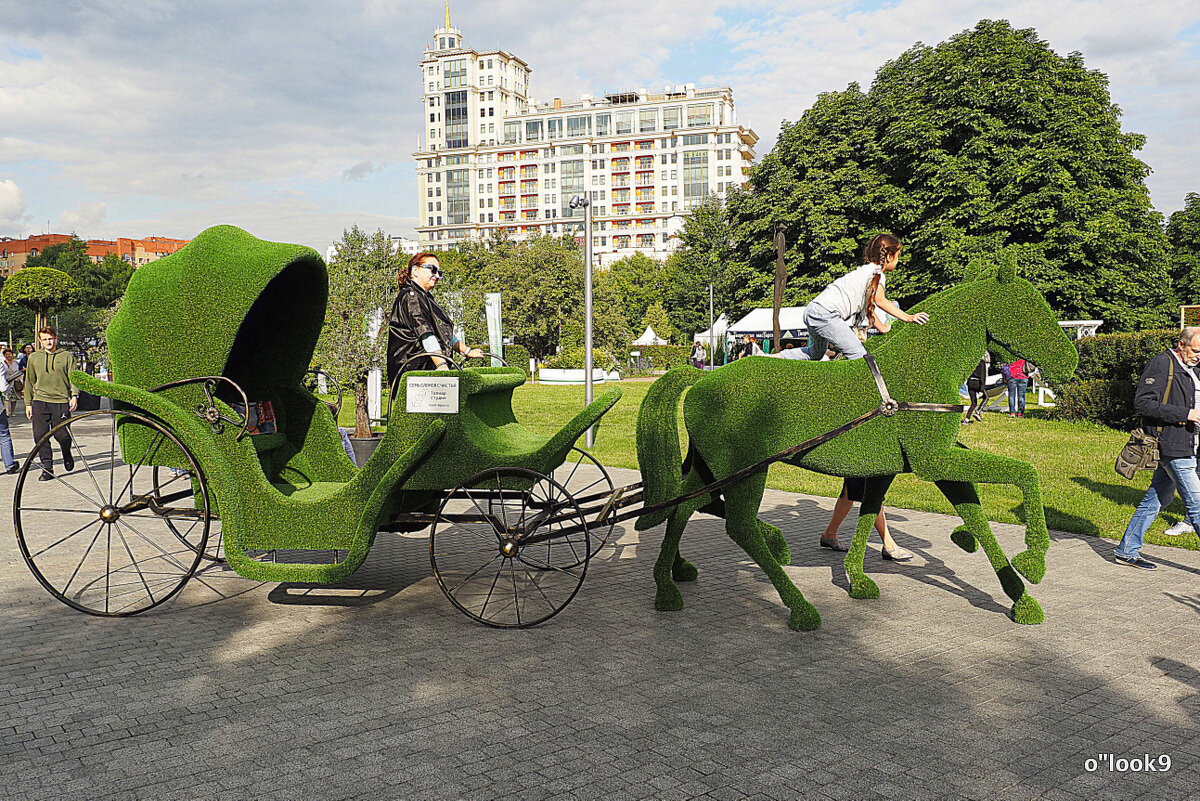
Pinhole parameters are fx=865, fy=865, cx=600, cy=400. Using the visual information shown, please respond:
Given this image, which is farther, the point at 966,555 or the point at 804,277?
the point at 804,277

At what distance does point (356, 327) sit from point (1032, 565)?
11312 millimetres

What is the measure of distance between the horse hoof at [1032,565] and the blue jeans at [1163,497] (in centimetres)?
244

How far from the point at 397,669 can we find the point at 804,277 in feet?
102

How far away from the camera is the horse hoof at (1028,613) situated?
5816 mm

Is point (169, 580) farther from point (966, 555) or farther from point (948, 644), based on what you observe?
point (966, 555)

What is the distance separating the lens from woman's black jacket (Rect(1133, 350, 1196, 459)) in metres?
7.23

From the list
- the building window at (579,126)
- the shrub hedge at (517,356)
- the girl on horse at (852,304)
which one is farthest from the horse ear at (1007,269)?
the building window at (579,126)

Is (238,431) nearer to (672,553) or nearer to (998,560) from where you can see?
(672,553)

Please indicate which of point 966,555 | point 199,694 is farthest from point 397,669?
point 966,555

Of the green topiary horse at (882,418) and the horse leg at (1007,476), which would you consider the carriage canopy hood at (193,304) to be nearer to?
the green topiary horse at (882,418)

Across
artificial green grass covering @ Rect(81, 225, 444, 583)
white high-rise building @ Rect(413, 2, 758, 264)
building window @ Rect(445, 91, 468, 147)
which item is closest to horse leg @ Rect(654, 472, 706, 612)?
artificial green grass covering @ Rect(81, 225, 444, 583)

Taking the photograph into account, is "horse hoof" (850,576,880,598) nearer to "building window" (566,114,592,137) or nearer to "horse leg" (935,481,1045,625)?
"horse leg" (935,481,1045,625)

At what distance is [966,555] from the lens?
313 inches

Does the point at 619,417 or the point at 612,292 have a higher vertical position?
the point at 612,292
